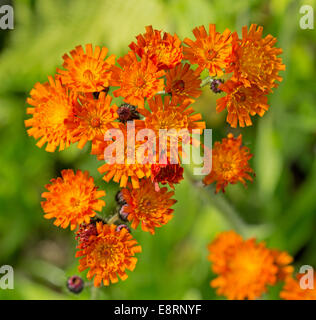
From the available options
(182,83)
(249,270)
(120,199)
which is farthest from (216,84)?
(249,270)

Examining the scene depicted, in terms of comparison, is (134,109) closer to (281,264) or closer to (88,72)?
(88,72)

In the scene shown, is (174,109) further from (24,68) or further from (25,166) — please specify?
(25,166)

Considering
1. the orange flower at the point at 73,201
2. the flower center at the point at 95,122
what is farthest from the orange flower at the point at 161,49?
the orange flower at the point at 73,201
